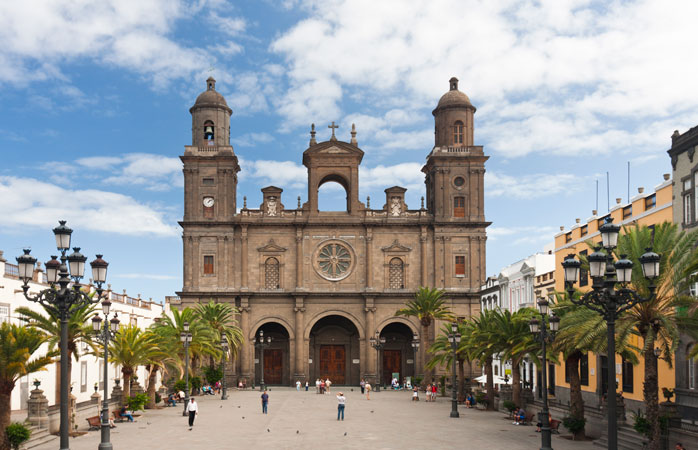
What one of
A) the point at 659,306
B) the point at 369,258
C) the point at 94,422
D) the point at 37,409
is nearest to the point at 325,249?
the point at 369,258

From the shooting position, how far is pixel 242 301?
222 feet

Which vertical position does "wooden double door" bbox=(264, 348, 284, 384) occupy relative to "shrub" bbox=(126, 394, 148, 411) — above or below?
below

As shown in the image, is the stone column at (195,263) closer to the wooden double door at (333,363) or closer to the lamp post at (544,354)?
the wooden double door at (333,363)

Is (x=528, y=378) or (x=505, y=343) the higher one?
(x=505, y=343)

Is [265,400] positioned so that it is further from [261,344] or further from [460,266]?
[460,266]

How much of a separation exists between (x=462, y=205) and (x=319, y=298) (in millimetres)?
15876

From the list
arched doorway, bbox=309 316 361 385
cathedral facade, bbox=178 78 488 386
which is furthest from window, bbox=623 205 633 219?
arched doorway, bbox=309 316 361 385

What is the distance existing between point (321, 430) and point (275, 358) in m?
37.9

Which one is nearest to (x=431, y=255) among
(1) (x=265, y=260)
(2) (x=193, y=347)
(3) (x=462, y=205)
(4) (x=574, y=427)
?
(3) (x=462, y=205)

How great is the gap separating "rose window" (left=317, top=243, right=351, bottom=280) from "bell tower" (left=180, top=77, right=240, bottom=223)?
926 centimetres

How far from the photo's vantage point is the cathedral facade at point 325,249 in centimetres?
6794

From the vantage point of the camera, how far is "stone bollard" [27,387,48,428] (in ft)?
98.4

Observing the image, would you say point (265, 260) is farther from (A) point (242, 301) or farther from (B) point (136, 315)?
(B) point (136, 315)

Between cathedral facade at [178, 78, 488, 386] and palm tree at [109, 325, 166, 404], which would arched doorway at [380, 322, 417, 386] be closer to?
cathedral facade at [178, 78, 488, 386]
